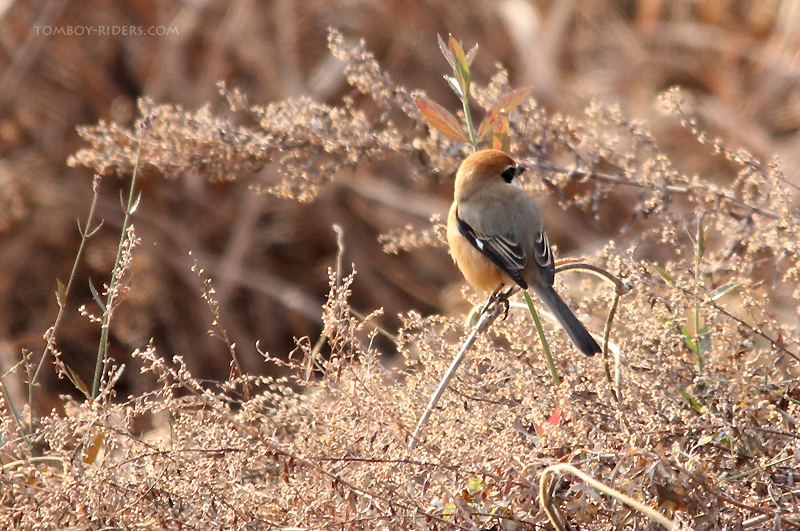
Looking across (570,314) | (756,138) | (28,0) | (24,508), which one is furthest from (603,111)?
(28,0)

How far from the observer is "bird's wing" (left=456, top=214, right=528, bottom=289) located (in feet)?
8.98

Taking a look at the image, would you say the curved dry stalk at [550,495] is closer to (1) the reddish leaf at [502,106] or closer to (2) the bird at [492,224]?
(1) the reddish leaf at [502,106]

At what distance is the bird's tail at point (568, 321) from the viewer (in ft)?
6.50

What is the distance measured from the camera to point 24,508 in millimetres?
1656

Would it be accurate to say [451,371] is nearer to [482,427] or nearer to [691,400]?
[482,427]

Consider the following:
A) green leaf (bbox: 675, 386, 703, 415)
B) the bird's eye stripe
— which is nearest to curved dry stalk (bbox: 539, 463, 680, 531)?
green leaf (bbox: 675, 386, 703, 415)

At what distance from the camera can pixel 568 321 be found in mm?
2139

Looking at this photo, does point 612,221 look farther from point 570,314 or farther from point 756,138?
point 570,314

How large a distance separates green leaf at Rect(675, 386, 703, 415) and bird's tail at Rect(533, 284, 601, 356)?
0.65ft

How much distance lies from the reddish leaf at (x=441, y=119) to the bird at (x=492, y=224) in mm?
573

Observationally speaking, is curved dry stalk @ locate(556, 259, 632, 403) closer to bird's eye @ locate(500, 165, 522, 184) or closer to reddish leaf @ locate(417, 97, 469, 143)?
reddish leaf @ locate(417, 97, 469, 143)

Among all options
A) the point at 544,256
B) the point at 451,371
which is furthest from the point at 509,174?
the point at 451,371

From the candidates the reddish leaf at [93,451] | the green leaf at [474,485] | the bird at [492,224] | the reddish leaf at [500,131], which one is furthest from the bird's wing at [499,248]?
the reddish leaf at [93,451]

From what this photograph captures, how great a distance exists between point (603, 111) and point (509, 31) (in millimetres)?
3964
